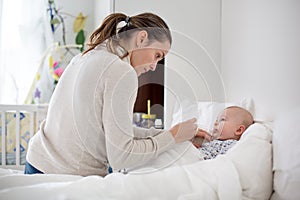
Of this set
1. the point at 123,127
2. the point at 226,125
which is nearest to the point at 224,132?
the point at 226,125

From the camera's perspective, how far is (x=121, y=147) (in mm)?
776

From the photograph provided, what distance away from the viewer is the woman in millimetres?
776

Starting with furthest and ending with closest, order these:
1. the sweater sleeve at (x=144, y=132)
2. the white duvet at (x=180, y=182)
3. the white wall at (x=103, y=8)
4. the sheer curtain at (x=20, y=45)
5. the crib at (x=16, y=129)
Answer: the sheer curtain at (x=20, y=45)
the crib at (x=16, y=129)
the white wall at (x=103, y=8)
the sweater sleeve at (x=144, y=132)
the white duvet at (x=180, y=182)

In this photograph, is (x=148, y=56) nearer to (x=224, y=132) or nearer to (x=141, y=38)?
(x=141, y=38)

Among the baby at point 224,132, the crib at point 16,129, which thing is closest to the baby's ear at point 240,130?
the baby at point 224,132

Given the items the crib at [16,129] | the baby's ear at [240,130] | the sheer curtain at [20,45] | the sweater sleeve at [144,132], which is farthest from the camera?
Result: the sheer curtain at [20,45]

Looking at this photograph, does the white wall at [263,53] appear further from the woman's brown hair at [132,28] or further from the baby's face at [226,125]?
the woman's brown hair at [132,28]

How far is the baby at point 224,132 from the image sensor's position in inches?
31.3

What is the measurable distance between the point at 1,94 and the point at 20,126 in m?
0.56

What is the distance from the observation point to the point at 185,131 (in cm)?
78

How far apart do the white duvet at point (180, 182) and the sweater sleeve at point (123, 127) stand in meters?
0.03

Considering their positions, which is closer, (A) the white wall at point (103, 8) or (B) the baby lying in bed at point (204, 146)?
(B) the baby lying in bed at point (204, 146)

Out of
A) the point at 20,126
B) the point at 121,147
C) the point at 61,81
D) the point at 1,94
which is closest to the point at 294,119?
the point at 121,147

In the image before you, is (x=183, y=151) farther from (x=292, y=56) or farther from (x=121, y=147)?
(x=292, y=56)
